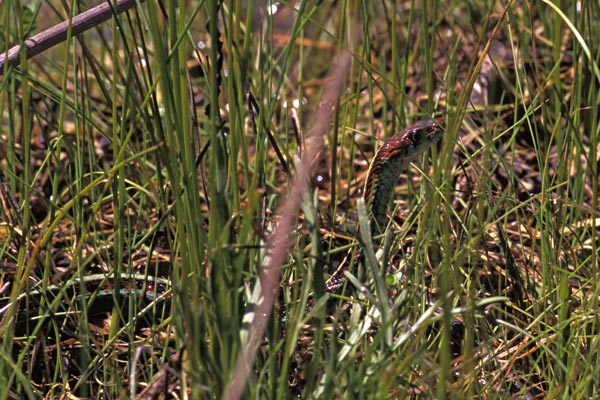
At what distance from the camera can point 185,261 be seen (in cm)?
135

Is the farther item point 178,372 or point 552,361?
point 552,361

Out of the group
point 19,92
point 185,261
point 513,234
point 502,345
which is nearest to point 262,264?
point 185,261

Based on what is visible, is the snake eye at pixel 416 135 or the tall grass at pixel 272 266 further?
the snake eye at pixel 416 135

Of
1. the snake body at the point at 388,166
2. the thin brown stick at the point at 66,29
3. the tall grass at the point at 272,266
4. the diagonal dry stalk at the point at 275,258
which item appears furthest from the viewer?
the snake body at the point at 388,166

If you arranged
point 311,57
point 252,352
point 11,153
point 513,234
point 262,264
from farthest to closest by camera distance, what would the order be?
point 311,57 → point 513,234 → point 11,153 → point 262,264 → point 252,352

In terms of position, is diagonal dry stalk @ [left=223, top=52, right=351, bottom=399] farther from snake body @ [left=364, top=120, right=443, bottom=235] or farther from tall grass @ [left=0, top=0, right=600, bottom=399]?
snake body @ [left=364, top=120, right=443, bottom=235]

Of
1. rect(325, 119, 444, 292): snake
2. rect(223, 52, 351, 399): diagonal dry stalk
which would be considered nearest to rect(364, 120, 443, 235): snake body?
rect(325, 119, 444, 292): snake

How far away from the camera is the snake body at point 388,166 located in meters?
1.83

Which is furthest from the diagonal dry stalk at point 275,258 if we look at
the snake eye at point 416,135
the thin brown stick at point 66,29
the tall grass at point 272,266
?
the snake eye at point 416,135

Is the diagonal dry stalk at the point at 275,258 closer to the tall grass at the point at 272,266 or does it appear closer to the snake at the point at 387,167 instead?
the tall grass at the point at 272,266

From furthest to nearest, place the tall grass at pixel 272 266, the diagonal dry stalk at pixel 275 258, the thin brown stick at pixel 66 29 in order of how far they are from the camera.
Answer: the thin brown stick at pixel 66 29 → the tall grass at pixel 272 266 → the diagonal dry stalk at pixel 275 258

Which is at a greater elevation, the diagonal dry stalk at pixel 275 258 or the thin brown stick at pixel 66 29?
the thin brown stick at pixel 66 29

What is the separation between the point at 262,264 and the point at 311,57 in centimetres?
213

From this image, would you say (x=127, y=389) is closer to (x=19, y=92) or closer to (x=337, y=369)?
(x=337, y=369)
